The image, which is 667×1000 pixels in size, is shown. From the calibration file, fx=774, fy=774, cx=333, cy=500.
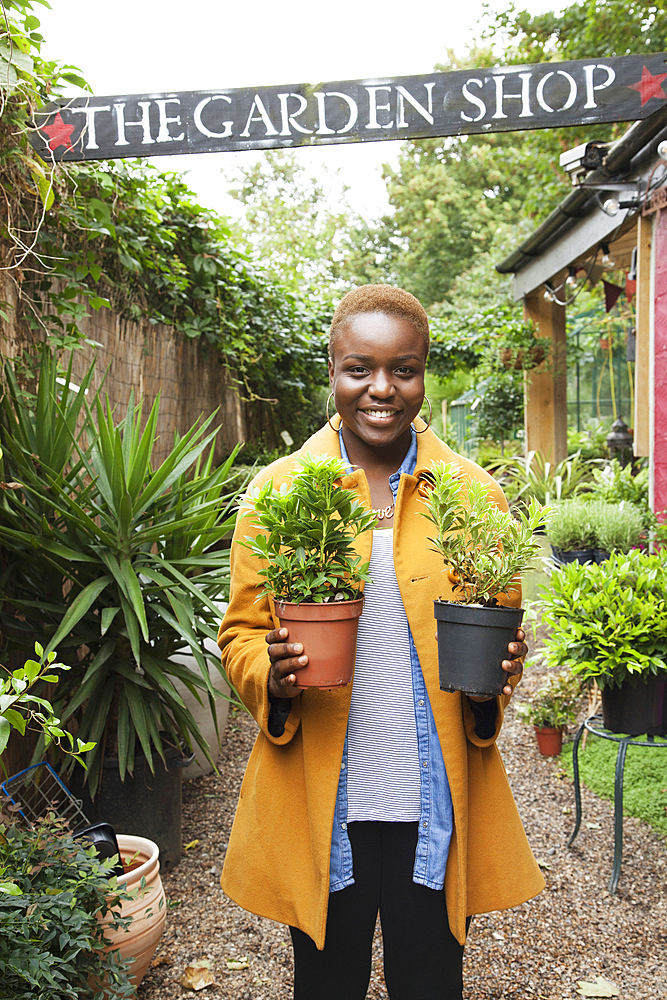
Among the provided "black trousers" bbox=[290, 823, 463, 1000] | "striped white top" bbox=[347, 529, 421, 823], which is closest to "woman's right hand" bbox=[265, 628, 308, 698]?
"striped white top" bbox=[347, 529, 421, 823]

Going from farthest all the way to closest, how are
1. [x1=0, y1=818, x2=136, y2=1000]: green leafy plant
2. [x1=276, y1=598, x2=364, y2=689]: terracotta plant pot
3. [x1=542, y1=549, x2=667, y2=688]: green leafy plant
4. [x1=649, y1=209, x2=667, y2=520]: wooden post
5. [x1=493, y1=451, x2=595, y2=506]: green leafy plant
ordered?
[x1=493, y1=451, x2=595, y2=506]: green leafy plant < [x1=649, y1=209, x2=667, y2=520]: wooden post < [x1=542, y1=549, x2=667, y2=688]: green leafy plant < [x1=0, y1=818, x2=136, y2=1000]: green leafy plant < [x1=276, y1=598, x2=364, y2=689]: terracotta plant pot

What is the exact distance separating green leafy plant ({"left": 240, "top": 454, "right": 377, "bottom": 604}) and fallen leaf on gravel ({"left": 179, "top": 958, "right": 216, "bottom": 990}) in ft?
5.78

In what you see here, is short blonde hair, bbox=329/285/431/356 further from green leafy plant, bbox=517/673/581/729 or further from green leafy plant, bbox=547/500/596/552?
green leafy plant, bbox=547/500/596/552

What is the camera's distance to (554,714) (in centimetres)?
416

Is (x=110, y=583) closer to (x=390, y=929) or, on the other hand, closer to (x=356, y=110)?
(x=390, y=929)

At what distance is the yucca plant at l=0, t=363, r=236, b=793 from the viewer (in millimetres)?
2754

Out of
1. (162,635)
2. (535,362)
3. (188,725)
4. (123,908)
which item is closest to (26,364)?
(162,635)

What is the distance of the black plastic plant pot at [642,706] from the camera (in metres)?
2.80

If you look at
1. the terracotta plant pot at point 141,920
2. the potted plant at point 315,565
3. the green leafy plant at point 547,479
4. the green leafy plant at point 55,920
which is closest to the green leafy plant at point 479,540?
the potted plant at point 315,565

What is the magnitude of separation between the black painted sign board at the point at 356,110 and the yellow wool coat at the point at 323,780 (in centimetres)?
186

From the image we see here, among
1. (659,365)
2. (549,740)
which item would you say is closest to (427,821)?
(549,740)

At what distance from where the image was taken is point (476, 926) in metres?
2.71

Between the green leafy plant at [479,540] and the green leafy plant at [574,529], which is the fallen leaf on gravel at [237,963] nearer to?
the green leafy plant at [479,540]

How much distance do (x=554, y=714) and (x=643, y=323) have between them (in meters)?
2.40
